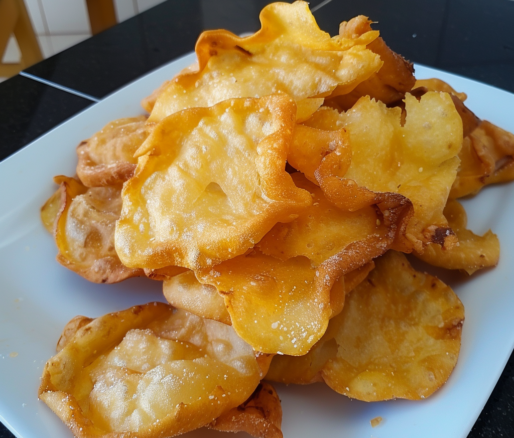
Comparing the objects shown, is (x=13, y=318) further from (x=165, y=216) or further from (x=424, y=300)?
(x=424, y=300)

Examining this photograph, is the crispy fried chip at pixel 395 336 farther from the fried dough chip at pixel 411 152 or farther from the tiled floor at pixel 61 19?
the tiled floor at pixel 61 19

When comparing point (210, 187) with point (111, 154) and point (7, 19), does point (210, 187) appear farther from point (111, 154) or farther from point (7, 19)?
point (7, 19)

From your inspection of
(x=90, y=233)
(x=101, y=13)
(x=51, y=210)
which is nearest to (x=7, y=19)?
(x=101, y=13)

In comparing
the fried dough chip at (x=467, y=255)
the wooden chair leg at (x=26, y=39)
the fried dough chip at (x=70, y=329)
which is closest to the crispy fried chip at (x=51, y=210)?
the fried dough chip at (x=70, y=329)

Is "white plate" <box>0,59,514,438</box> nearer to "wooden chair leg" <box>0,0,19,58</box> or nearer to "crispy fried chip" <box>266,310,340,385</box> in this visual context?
"crispy fried chip" <box>266,310,340,385</box>

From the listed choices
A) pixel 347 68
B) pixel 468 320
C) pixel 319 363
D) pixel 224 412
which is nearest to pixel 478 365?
pixel 468 320
